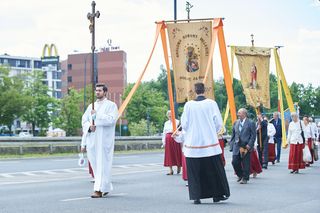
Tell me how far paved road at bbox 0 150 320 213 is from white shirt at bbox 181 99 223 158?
0.91 metres

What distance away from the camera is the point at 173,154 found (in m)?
19.1

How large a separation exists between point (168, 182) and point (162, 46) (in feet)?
11.5

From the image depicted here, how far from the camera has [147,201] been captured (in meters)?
11.6

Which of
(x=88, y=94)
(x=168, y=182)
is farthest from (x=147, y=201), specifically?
(x=88, y=94)

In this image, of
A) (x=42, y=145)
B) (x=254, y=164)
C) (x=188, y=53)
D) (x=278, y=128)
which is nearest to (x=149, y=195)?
(x=188, y=53)

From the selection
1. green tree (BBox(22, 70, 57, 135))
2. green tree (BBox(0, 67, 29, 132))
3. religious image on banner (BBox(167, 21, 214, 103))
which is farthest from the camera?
green tree (BBox(22, 70, 57, 135))

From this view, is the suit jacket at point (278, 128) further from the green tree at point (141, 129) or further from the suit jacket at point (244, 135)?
the green tree at point (141, 129)

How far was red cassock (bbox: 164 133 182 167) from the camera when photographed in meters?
19.0

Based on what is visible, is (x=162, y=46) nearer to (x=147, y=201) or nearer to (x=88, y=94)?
(x=147, y=201)

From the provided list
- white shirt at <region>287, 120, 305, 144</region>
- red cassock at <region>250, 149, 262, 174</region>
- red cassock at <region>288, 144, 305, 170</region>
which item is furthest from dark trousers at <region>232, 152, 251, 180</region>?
white shirt at <region>287, 120, 305, 144</region>

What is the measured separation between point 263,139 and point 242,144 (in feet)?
23.8

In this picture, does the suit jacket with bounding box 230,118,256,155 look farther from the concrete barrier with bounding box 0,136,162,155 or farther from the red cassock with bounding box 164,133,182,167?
the concrete barrier with bounding box 0,136,162,155

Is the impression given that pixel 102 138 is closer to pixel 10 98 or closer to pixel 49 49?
pixel 10 98

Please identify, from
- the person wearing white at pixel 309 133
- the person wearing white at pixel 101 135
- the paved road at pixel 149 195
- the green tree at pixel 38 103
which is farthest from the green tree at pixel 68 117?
the person wearing white at pixel 101 135
